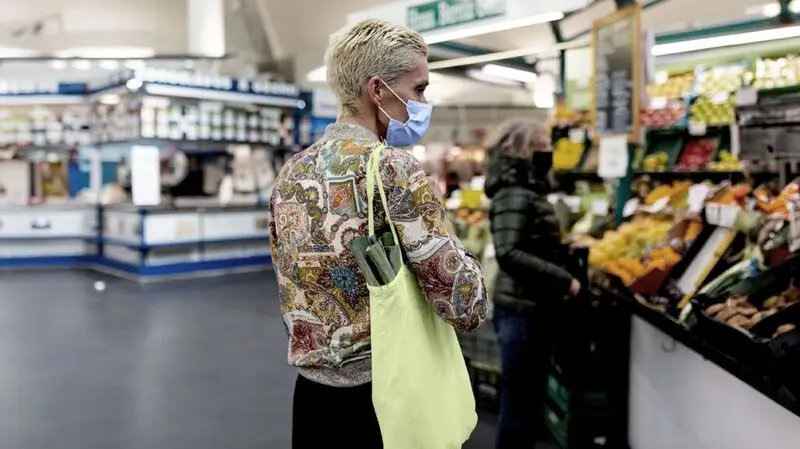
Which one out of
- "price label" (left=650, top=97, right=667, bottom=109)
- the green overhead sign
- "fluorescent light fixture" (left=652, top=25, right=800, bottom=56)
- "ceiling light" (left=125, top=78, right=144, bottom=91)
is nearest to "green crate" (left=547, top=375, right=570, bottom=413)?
the green overhead sign

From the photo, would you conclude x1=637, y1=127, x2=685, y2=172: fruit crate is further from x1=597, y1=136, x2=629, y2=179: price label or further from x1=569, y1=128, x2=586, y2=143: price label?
x1=597, y1=136, x2=629, y2=179: price label

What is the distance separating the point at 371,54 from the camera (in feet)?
4.80

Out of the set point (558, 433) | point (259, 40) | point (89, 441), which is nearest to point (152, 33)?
point (259, 40)

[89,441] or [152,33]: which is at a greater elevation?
[152,33]

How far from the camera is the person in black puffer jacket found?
2.95m

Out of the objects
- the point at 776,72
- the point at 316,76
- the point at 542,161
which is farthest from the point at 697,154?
the point at 316,76

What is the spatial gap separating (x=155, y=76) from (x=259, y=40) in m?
5.30

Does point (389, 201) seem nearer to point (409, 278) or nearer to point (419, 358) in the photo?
point (409, 278)

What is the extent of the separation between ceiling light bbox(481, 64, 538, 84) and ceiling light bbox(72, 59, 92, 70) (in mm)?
10634

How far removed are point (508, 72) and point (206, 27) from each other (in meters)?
6.46

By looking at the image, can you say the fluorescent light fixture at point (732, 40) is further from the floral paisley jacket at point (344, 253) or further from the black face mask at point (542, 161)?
the floral paisley jacket at point (344, 253)

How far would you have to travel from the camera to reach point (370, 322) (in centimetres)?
144

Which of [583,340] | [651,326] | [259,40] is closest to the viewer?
[651,326]

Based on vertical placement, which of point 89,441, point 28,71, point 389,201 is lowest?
point 89,441
